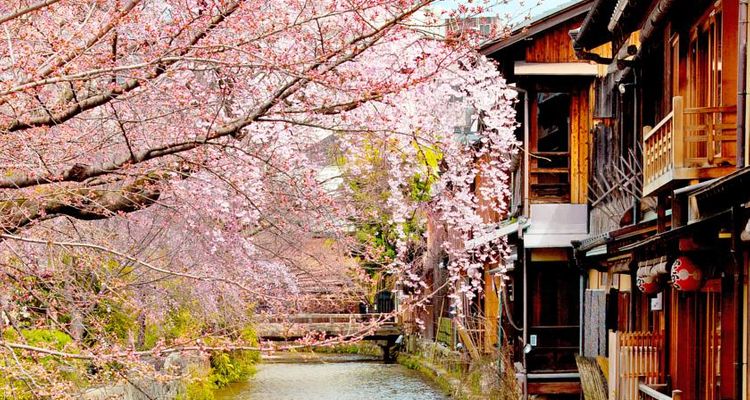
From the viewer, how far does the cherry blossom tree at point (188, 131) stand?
6742 mm

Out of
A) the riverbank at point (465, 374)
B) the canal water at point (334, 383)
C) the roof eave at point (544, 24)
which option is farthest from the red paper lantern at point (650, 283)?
the canal water at point (334, 383)

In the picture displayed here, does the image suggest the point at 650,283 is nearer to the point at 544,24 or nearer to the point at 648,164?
the point at 648,164

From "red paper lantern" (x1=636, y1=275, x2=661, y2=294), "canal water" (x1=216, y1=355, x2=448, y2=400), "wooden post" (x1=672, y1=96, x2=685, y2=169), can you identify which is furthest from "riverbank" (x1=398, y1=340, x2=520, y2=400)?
"wooden post" (x1=672, y1=96, x2=685, y2=169)

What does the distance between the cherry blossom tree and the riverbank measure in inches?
73.9

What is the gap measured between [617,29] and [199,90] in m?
5.17

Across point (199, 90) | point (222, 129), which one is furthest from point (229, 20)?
point (199, 90)

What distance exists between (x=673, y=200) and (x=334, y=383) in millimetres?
19259

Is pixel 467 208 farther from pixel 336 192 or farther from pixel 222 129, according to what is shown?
pixel 222 129

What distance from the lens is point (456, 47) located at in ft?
24.3

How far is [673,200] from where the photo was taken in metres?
10.0

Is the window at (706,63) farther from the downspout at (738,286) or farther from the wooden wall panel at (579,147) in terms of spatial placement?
the wooden wall panel at (579,147)

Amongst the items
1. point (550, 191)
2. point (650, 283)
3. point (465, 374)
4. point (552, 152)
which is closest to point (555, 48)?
point (552, 152)

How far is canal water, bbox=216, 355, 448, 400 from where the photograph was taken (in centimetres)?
2462

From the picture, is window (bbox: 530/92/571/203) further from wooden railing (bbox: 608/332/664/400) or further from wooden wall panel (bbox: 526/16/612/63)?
wooden railing (bbox: 608/332/664/400)
